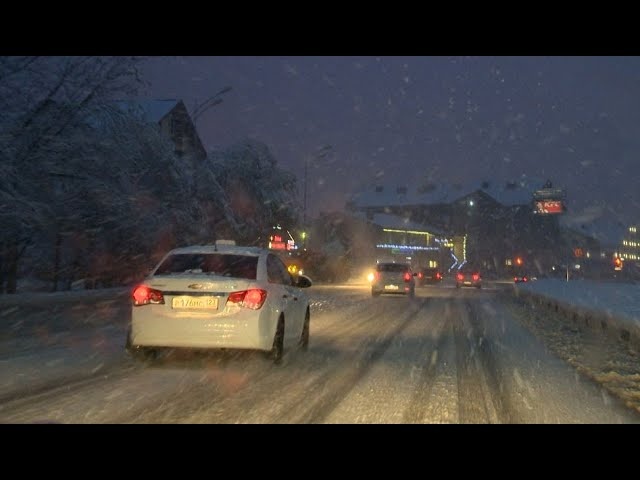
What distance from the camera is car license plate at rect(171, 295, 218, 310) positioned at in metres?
9.37

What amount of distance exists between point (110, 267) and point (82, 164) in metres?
11.3

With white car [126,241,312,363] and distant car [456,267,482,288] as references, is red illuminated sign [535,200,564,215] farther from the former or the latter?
white car [126,241,312,363]

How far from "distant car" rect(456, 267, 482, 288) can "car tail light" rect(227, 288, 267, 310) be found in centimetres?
3869

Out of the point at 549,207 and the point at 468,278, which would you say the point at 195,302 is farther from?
the point at 549,207

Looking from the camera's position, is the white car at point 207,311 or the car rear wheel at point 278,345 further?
the car rear wheel at point 278,345

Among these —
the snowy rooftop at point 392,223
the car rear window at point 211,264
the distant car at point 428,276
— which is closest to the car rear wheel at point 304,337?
the car rear window at point 211,264

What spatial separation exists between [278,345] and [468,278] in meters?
38.4

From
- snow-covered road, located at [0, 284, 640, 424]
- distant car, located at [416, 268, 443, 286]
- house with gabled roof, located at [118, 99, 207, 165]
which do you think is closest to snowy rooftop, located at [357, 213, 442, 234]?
distant car, located at [416, 268, 443, 286]

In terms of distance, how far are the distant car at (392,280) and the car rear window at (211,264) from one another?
22086mm

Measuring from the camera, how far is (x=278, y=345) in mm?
10078

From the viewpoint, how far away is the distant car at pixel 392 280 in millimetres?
31984

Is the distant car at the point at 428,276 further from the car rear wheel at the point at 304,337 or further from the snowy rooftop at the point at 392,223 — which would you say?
the car rear wheel at the point at 304,337
